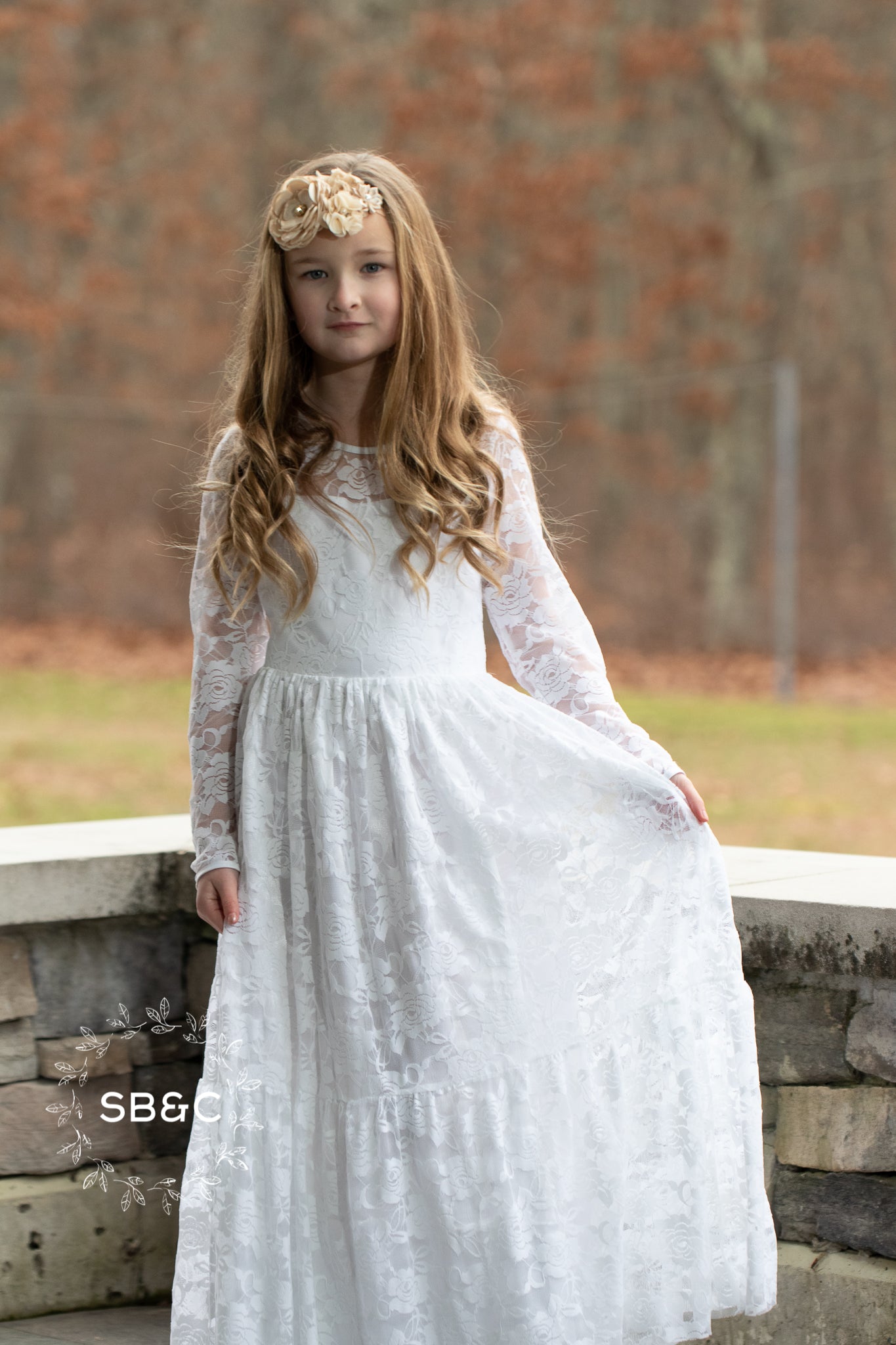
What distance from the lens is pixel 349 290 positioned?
2.04m

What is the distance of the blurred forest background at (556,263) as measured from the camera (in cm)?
1249

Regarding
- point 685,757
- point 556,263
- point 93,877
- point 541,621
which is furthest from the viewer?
point 556,263

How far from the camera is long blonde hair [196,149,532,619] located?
2064 mm

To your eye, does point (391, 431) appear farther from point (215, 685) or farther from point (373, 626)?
point (215, 685)

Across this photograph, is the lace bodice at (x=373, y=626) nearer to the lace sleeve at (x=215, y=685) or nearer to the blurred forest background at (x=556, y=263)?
the lace sleeve at (x=215, y=685)

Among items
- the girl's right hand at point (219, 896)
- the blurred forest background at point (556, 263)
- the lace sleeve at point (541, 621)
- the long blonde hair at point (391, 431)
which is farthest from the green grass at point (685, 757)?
the girl's right hand at point (219, 896)

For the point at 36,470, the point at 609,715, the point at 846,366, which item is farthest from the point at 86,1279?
the point at 846,366

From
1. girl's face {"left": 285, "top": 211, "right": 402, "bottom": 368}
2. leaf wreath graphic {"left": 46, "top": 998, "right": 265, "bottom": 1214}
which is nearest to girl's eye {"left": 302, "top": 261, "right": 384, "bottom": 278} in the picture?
girl's face {"left": 285, "top": 211, "right": 402, "bottom": 368}

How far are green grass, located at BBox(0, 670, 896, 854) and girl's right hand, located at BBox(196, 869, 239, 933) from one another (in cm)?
423

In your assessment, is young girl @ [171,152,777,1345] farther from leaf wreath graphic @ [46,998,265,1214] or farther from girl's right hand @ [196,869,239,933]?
leaf wreath graphic @ [46,998,265,1214]

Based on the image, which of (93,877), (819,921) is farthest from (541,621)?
(93,877)

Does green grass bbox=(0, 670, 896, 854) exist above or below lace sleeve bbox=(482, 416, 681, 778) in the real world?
below

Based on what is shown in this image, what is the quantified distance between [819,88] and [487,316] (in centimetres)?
330

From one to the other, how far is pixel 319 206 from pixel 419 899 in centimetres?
88
